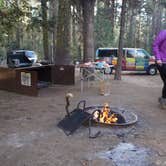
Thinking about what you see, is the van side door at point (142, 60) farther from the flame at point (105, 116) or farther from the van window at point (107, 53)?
the flame at point (105, 116)

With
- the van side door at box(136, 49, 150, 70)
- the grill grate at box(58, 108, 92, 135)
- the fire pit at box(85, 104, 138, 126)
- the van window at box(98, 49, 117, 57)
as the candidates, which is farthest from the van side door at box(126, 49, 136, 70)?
the grill grate at box(58, 108, 92, 135)

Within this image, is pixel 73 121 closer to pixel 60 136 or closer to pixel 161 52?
pixel 60 136

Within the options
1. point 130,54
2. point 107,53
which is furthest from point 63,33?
point 130,54

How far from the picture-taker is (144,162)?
349 cm

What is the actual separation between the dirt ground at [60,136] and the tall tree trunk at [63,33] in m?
3.57

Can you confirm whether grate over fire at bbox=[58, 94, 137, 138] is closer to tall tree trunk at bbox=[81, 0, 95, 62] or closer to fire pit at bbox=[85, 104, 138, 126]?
fire pit at bbox=[85, 104, 138, 126]

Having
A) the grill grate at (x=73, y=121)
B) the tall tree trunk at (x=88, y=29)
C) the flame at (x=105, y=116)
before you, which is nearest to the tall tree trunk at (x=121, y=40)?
the tall tree trunk at (x=88, y=29)

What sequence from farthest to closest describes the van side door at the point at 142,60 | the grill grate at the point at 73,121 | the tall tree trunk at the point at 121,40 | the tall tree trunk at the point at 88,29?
the van side door at the point at 142,60
the tall tree trunk at the point at 121,40
the tall tree trunk at the point at 88,29
the grill grate at the point at 73,121

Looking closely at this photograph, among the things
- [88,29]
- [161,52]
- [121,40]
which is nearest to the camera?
[161,52]

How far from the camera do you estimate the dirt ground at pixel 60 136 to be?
3578 mm

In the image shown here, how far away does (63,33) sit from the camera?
10297 mm

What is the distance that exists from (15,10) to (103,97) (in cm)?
435

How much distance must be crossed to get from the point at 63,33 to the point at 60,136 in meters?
6.48

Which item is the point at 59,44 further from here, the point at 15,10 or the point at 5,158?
the point at 5,158
